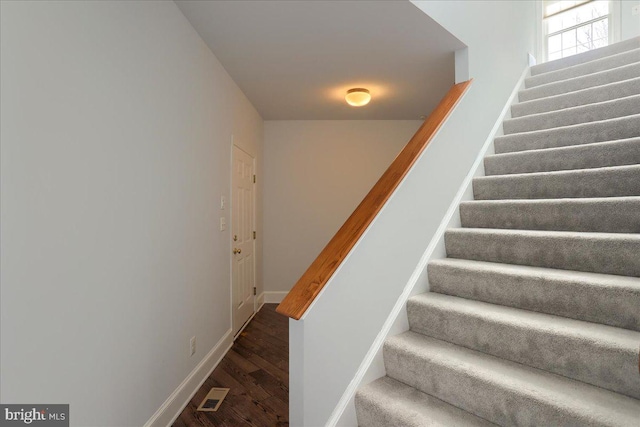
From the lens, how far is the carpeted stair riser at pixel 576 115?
2.32 metres

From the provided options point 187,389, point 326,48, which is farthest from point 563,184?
point 187,389

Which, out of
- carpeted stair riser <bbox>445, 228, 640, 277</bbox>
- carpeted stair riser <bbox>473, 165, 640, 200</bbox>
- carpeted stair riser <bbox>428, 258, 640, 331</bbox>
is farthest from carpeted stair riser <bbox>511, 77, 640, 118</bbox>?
carpeted stair riser <bbox>428, 258, 640, 331</bbox>

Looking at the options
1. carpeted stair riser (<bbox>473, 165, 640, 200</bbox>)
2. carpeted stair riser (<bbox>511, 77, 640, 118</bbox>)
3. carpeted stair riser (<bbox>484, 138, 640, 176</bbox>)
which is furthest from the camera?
carpeted stair riser (<bbox>511, 77, 640, 118</bbox>)

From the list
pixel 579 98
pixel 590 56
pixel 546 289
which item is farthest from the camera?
pixel 590 56

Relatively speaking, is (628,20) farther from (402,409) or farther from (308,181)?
(402,409)

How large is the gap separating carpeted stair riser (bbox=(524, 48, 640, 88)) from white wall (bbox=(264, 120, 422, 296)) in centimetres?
178

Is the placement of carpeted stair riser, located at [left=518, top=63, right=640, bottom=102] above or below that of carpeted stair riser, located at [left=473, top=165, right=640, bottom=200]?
above

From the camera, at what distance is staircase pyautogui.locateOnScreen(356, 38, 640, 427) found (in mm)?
1258

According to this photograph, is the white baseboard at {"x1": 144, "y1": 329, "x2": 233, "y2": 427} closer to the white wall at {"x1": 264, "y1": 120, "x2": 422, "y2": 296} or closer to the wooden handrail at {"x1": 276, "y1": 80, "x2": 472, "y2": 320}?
the wooden handrail at {"x1": 276, "y1": 80, "x2": 472, "y2": 320}

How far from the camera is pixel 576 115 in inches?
99.3

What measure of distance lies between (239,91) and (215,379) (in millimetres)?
2607

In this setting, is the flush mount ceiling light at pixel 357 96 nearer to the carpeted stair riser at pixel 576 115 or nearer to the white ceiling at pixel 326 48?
the white ceiling at pixel 326 48

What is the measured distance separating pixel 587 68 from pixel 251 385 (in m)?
3.82

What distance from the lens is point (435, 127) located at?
210 centimetres
